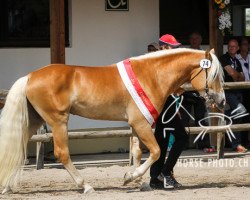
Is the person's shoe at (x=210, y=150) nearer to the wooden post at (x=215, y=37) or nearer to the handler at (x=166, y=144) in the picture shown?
the wooden post at (x=215, y=37)

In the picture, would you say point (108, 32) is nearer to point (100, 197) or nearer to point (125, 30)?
point (125, 30)

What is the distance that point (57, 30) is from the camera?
1039cm

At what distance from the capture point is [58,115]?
8445mm

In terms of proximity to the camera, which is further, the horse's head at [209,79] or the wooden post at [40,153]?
the wooden post at [40,153]

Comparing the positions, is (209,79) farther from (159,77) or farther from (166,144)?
(166,144)

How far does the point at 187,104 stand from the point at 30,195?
161 inches

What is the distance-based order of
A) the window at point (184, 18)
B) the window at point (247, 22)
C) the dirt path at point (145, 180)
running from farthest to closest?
1. the window at point (247, 22)
2. the window at point (184, 18)
3. the dirt path at point (145, 180)

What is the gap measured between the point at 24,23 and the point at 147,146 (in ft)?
12.7

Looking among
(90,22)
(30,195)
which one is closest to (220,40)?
(90,22)

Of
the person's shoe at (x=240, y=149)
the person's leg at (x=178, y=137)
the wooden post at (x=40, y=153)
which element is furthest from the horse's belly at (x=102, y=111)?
the person's shoe at (x=240, y=149)

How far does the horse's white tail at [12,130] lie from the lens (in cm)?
845

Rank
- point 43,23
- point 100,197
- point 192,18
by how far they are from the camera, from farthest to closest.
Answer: point 192,18, point 43,23, point 100,197

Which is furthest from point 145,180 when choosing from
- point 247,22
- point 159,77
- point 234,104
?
point 247,22

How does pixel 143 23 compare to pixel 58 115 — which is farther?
pixel 143 23
